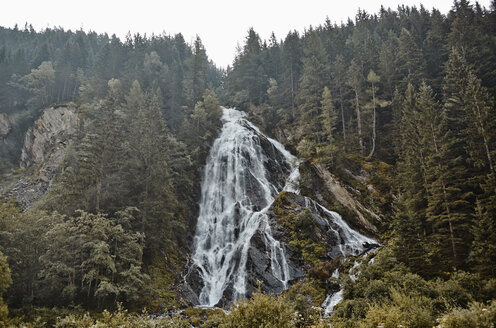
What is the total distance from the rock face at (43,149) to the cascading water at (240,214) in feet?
74.6

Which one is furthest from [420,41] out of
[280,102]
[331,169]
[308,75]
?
[331,169]

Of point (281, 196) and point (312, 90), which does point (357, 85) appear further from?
point (281, 196)

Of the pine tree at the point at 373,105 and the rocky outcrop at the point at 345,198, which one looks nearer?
the rocky outcrop at the point at 345,198

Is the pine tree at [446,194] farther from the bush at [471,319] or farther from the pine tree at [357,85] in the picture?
the pine tree at [357,85]

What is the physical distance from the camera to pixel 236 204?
3269cm

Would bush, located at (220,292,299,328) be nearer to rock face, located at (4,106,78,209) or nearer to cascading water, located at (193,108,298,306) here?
cascading water, located at (193,108,298,306)

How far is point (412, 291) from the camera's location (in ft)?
44.1

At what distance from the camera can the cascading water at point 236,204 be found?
2500cm

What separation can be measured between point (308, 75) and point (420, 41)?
2298cm

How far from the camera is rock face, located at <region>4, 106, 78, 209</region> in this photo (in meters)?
40.3

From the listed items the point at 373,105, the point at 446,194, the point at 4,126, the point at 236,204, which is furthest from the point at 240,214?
the point at 4,126

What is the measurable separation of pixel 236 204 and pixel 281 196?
5.37 meters

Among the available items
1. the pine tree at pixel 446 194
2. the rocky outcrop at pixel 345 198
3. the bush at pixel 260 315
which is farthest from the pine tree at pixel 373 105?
the bush at pixel 260 315

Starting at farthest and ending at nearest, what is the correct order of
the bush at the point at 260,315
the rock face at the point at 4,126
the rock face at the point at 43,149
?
the rock face at the point at 4,126
the rock face at the point at 43,149
the bush at the point at 260,315
